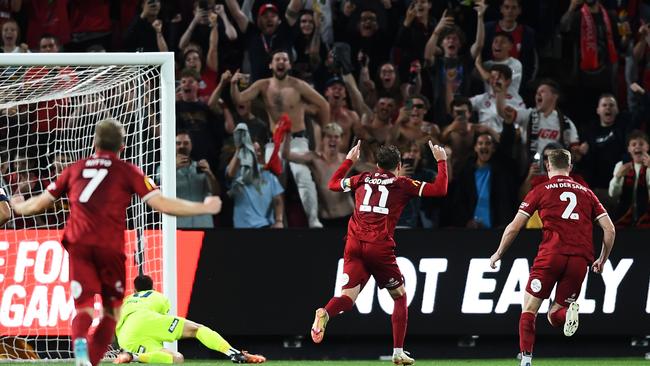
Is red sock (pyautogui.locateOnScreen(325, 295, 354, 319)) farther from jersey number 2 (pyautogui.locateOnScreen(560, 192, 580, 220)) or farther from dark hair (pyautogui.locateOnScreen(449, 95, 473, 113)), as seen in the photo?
dark hair (pyautogui.locateOnScreen(449, 95, 473, 113))

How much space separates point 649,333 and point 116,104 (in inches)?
233

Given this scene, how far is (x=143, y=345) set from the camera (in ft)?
36.2

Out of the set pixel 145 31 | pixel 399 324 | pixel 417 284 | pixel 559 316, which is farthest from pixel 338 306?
pixel 145 31

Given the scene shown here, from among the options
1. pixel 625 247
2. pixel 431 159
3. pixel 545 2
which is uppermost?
pixel 545 2

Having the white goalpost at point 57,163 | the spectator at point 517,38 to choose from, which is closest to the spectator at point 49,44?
the white goalpost at point 57,163

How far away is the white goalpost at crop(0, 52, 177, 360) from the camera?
1154cm

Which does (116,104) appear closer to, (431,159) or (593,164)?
(431,159)

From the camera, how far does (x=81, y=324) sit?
318 inches

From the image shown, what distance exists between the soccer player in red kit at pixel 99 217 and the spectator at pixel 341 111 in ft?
22.3

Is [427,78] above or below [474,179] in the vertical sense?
above

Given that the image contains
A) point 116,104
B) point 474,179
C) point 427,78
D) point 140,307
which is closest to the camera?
point 140,307

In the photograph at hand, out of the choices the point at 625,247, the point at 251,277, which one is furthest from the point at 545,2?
the point at 251,277

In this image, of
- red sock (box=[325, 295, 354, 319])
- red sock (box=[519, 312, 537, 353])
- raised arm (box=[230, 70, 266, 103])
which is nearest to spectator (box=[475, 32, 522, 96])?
raised arm (box=[230, 70, 266, 103])

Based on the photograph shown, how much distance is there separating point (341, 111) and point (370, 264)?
167 inches
